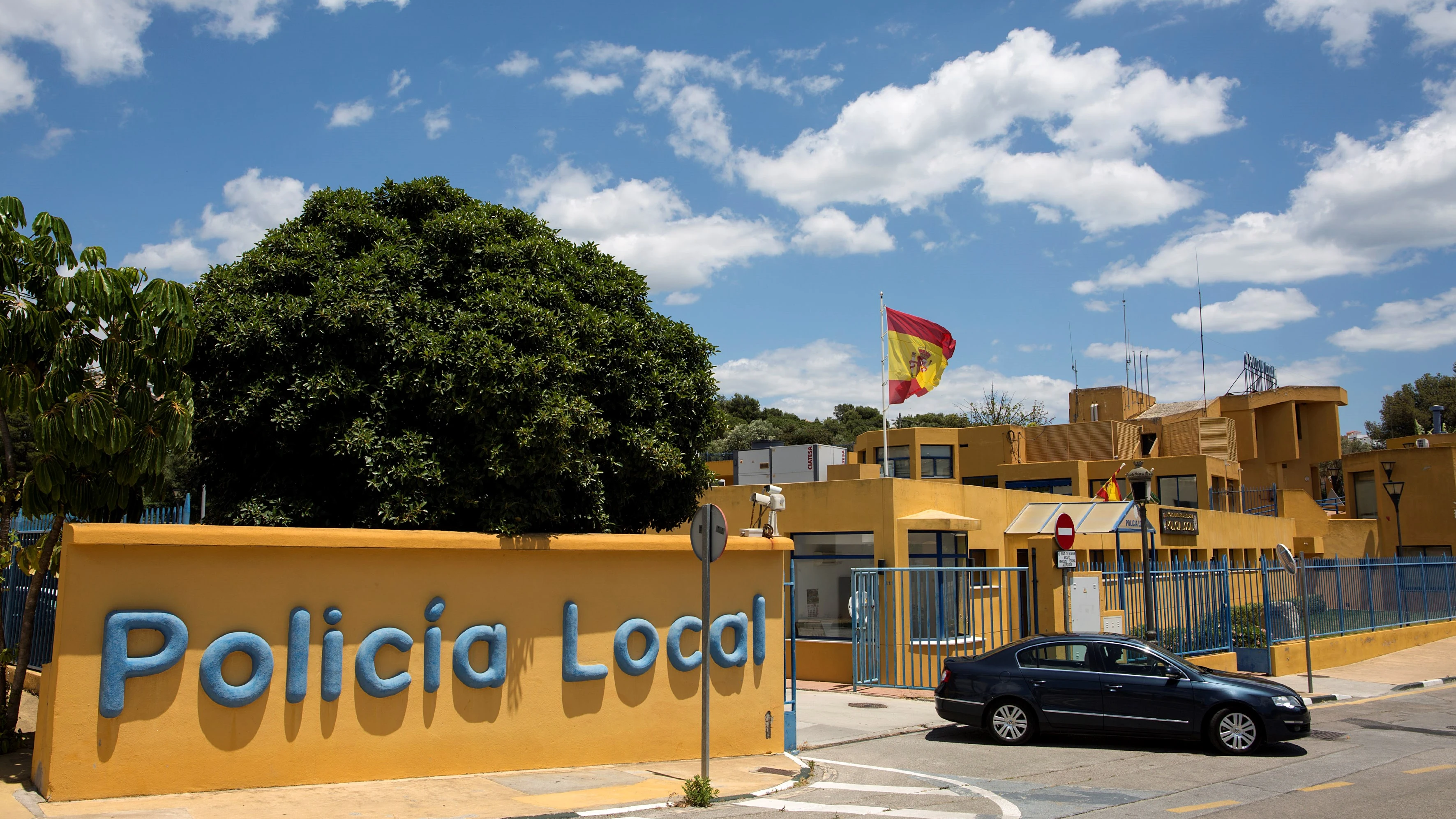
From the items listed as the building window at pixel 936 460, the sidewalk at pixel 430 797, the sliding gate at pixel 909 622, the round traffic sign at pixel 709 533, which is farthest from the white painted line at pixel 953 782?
the building window at pixel 936 460

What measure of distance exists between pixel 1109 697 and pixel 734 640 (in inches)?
192

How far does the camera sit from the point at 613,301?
1255 cm

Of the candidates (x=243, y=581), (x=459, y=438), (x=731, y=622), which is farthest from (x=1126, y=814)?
(x=243, y=581)

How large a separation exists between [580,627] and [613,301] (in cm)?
414

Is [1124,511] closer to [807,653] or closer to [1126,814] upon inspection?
[807,653]

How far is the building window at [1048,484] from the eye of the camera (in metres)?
42.3

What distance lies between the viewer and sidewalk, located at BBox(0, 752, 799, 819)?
7770 millimetres

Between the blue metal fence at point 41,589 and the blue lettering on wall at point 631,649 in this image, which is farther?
the blue lettering on wall at point 631,649

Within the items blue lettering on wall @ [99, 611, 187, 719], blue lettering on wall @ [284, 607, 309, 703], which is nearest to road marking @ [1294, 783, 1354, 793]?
blue lettering on wall @ [284, 607, 309, 703]

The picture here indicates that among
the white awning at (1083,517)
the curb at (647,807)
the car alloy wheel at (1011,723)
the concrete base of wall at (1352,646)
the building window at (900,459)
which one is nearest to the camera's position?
the curb at (647,807)

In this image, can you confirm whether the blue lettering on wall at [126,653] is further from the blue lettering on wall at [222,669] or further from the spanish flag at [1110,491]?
the spanish flag at [1110,491]

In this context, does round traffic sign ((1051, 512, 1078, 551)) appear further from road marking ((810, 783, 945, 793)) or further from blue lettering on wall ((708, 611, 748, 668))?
road marking ((810, 783, 945, 793))

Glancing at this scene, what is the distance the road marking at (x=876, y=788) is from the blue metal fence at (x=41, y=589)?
713 centimetres

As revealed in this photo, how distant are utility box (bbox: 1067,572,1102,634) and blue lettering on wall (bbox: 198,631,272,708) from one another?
13.1 metres
